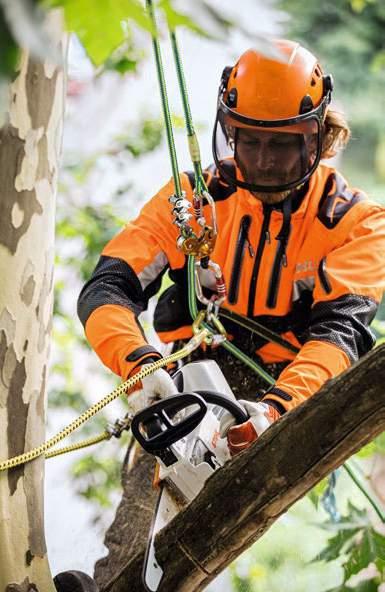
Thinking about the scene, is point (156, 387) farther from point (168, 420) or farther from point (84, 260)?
point (84, 260)

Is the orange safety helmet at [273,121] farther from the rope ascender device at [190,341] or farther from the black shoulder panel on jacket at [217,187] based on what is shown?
the rope ascender device at [190,341]

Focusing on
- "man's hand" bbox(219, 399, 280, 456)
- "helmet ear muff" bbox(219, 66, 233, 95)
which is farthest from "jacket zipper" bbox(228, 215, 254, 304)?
"man's hand" bbox(219, 399, 280, 456)

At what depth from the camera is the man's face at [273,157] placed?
267 cm

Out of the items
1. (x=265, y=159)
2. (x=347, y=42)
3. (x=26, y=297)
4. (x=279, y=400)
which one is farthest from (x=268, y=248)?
(x=347, y=42)

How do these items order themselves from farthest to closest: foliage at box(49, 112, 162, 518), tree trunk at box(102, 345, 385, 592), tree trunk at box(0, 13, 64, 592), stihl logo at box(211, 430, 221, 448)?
foliage at box(49, 112, 162, 518)
stihl logo at box(211, 430, 221, 448)
tree trunk at box(0, 13, 64, 592)
tree trunk at box(102, 345, 385, 592)

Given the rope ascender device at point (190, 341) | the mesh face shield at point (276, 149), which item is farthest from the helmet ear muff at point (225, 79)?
the rope ascender device at point (190, 341)

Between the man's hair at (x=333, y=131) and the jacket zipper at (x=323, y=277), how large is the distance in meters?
0.42

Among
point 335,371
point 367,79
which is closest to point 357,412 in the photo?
point 335,371

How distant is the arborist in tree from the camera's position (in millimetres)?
2623

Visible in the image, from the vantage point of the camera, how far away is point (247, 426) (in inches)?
87.6

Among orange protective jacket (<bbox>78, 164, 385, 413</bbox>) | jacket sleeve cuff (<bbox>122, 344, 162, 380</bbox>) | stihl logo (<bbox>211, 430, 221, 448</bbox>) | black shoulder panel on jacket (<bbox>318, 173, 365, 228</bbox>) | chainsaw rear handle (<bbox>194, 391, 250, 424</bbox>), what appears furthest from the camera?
black shoulder panel on jacket (<bbox>318, 173, 365, 228</bbox>)

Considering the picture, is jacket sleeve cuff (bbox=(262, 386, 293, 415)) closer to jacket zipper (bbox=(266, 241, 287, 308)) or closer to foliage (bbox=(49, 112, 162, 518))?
jacket zipper (bbox=(266, 241, 287, 308))

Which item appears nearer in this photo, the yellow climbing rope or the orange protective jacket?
the yellow climbing rope

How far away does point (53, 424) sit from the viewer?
7.67m
